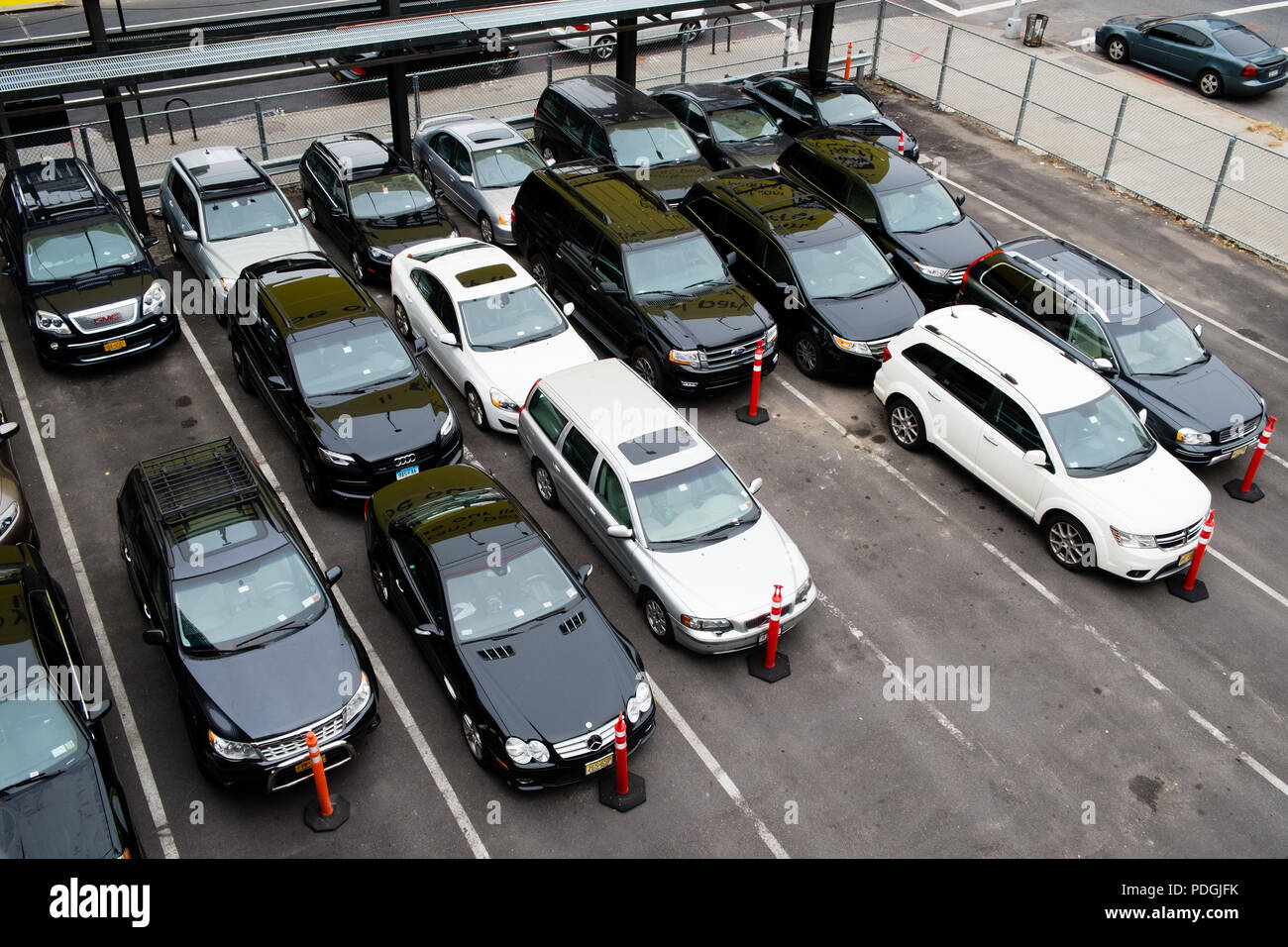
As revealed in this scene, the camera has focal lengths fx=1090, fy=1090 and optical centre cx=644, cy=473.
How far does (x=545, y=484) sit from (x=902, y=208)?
7.98m

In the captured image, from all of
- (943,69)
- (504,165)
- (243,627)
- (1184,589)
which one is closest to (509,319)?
(504,165)

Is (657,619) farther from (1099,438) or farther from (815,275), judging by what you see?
(815,275)

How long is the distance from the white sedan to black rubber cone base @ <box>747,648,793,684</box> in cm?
450

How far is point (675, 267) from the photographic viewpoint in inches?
592

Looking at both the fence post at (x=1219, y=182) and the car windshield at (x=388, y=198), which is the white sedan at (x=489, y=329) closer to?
the car windshield at (x=388, y=198)

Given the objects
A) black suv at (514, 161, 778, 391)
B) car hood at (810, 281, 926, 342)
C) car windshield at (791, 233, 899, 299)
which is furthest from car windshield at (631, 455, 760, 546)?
car windshield at (791, 233, 899, 299)

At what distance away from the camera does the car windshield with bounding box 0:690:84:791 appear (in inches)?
332

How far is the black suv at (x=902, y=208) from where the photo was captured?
54.1 feet

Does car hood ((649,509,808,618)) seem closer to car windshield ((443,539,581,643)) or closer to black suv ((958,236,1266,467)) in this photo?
car windshield ((443,539,581,643))

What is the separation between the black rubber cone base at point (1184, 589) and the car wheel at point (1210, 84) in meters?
17.1

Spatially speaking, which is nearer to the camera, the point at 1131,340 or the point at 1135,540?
the point at 1135,540

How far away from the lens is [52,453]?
13.5 m

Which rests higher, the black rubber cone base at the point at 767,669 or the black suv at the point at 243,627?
the black suv at the point at 243,627

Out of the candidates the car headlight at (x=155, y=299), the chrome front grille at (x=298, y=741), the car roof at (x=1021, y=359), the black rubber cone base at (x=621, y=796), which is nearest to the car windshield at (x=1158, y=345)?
the car roof at (x=1021, y=359)
